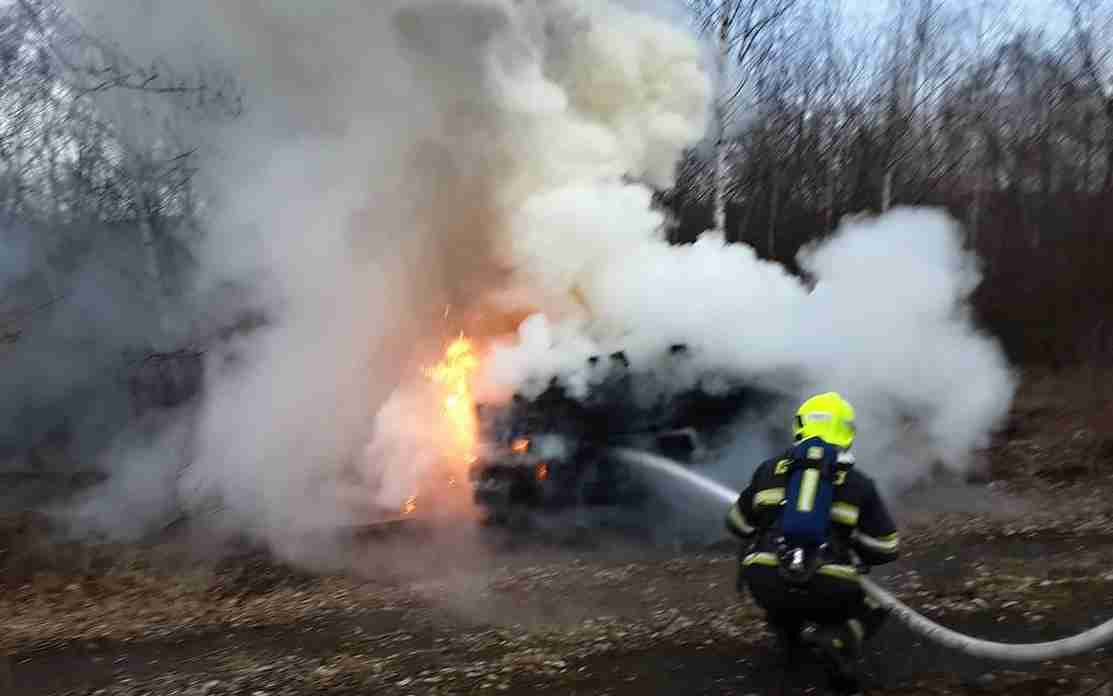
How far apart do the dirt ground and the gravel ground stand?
0.06 feet

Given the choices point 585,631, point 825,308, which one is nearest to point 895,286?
point 825,308

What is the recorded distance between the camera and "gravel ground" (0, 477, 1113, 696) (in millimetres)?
4957

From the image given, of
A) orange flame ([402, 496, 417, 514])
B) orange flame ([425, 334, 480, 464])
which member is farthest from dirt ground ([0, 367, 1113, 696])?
orange flame ([425, 334, 480, 464])

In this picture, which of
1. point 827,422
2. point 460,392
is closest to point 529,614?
point 827,422

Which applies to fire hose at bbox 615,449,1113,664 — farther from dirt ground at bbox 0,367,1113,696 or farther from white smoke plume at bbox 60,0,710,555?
white smoke plume at bbox 60,0,710,555

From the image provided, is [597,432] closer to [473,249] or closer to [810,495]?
[473,249]

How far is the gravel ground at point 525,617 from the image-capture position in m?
4.96

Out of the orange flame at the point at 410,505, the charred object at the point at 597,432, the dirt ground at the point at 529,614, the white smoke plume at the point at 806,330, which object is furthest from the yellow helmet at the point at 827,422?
the orange flame at the point at 410,505

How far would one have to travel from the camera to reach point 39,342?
1223 centimetres

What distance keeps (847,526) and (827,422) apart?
0.49 m

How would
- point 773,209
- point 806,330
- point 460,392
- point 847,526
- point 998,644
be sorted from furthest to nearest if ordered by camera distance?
point 773,209, point 460,392, point 806,330, point 998,644, point 847,526

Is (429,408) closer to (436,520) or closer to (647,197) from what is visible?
(436,520)

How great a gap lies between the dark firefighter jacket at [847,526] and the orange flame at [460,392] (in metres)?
4.60

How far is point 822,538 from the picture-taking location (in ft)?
13.5
